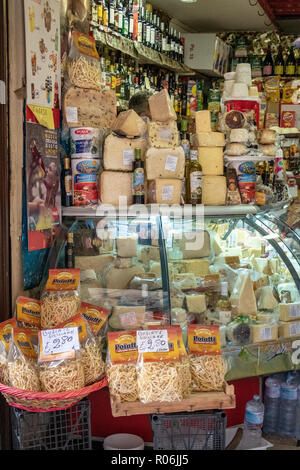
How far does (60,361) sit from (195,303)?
1.17 metres

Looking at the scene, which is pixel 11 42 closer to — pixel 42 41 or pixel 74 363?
pixel 42 41

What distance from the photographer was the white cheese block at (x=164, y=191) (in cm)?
322

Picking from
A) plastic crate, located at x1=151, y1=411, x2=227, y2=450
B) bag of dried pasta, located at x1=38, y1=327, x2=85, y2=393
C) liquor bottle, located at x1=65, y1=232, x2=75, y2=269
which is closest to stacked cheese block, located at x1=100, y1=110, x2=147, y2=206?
liquor bottle, located at x1=65, y1=232, x2=75, y2=269

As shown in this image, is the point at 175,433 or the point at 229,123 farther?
the point at 229,123

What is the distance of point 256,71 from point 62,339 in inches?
274

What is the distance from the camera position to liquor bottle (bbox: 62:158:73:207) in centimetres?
324

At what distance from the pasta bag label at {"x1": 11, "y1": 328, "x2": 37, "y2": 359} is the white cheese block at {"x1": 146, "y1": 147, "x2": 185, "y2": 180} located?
1.21 m

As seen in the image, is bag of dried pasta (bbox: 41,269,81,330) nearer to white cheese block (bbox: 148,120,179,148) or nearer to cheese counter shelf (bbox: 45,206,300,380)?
cheese counter shelf (bbox: 45,206,300,380)

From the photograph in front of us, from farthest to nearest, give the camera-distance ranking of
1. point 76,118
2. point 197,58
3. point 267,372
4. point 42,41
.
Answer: point 197,58 → point 267,372 → point 76,118 → point 42,41

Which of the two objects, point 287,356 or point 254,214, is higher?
point 254,214

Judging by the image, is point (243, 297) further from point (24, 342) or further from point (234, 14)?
point (234, 14)

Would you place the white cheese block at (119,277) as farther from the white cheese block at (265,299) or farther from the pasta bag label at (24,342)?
the white cheese block at (265,299)
